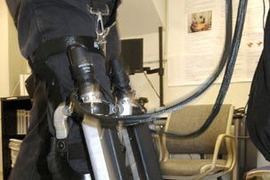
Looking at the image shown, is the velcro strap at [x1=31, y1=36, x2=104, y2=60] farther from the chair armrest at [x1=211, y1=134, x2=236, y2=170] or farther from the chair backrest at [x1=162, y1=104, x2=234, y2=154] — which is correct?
the chair backrest at [x1=162, y1=104, x2=234, y2=154]

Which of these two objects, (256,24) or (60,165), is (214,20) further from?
(60,165)

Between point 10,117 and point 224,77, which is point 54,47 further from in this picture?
point 10,117

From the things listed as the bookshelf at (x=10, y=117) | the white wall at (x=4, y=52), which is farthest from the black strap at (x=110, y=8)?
the white wall at (x=4, y=52)

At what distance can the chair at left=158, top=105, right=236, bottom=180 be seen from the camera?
235 centimetres

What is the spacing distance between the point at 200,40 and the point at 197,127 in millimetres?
1012

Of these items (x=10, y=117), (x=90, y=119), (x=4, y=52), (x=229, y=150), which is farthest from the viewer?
(x=4, y=52)

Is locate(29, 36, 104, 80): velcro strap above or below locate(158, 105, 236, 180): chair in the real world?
above

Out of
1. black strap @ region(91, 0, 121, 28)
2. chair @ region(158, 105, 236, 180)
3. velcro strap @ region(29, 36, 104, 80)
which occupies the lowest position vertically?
chair @ region(158, 105, 236, 180)

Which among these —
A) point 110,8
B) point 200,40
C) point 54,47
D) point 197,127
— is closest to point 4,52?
point 200,40

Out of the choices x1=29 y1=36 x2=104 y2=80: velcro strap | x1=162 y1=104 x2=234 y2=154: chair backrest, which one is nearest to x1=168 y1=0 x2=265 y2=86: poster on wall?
x1=162 y1=104 x2=234 y2=154: chair backrest

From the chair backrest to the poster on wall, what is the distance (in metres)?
0.53

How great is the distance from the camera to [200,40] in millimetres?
3441

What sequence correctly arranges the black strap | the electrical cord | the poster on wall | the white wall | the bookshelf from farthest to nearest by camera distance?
the white wall, the bookshelf, the poster on wall, the black strap, the electrical cord

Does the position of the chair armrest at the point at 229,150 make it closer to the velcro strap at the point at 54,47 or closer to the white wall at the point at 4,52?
the velcro strap at the point at 54,47
